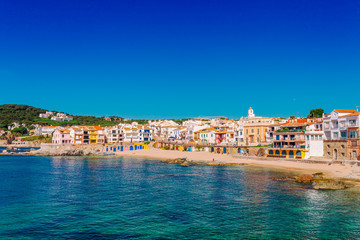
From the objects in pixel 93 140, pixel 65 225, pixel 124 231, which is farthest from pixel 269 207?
pixel 93 140

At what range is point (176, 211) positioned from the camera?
81.7ft

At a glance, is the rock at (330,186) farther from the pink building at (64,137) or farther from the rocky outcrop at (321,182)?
the pink building at (64,137)

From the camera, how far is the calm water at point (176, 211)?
19656 mm

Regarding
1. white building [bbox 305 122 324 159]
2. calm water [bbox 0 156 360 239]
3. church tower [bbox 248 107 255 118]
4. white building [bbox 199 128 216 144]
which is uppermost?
church tower [bbox 248 107 255 118]

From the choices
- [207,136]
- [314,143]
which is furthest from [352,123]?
[207,136]

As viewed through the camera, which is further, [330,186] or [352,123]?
[352,123]

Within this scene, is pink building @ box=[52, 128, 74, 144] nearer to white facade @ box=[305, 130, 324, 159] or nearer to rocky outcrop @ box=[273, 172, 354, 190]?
white facade @ box=[305, 130, 324, 159]

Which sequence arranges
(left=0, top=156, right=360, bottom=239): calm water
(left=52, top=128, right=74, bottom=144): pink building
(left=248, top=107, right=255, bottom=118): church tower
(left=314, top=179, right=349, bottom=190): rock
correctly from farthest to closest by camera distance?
(left=52, top=128, right=74, bottom=144): pink building, (left=248, top=107, right=255, bottom=118): church tower, (left=314, top=179, right=349, bottom=190): rock, (left=0, top=156, right=360, bottom=239): calm water

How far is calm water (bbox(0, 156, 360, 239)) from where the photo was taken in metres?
19.7

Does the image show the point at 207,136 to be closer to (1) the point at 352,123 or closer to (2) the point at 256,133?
(2) the point at 256,133

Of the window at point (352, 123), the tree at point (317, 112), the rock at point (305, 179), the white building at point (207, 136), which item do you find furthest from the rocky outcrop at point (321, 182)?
the tree at point (317, 112)

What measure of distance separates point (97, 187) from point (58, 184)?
6.02 metres

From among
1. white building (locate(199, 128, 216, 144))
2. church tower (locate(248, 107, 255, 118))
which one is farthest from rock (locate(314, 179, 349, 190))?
church tower (locate(248, 107, 255, 118))

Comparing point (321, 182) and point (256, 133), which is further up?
point (256, 133)
